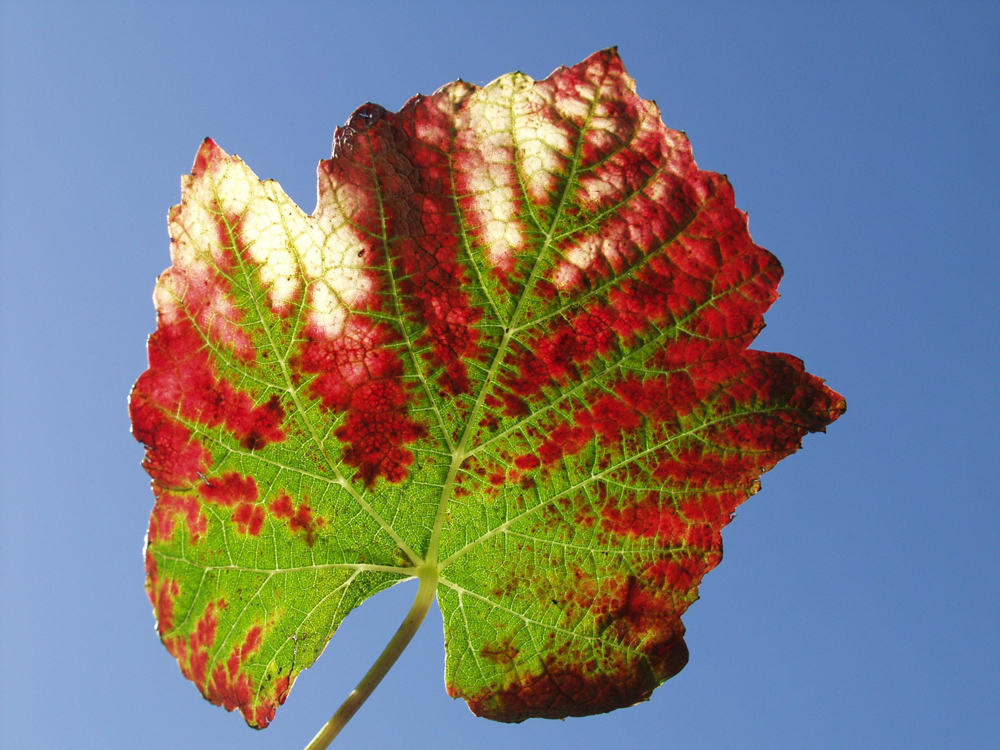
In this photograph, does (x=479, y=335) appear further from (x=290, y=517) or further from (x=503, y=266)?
(x=290, y=517)

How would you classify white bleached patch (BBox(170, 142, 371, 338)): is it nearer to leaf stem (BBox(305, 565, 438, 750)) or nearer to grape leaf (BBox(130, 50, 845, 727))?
grape leaf (BBox(130, 50, 845, 727))

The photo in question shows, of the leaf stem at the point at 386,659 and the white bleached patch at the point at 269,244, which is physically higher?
the white bleached patch at the point at 269,244

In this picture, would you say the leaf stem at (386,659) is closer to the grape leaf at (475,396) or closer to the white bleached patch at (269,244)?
the grape leaf at (475,396)

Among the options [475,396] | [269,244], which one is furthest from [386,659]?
[269,244]

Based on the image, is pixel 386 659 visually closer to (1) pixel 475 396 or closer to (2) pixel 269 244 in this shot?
(1) pixel 475 396

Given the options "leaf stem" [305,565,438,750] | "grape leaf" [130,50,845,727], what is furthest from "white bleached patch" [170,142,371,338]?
"leaf stem" [305,565,438,750]

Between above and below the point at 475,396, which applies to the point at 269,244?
above

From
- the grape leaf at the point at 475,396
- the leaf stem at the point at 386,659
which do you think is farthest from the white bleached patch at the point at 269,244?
the leaf stem at the point at 386,659
